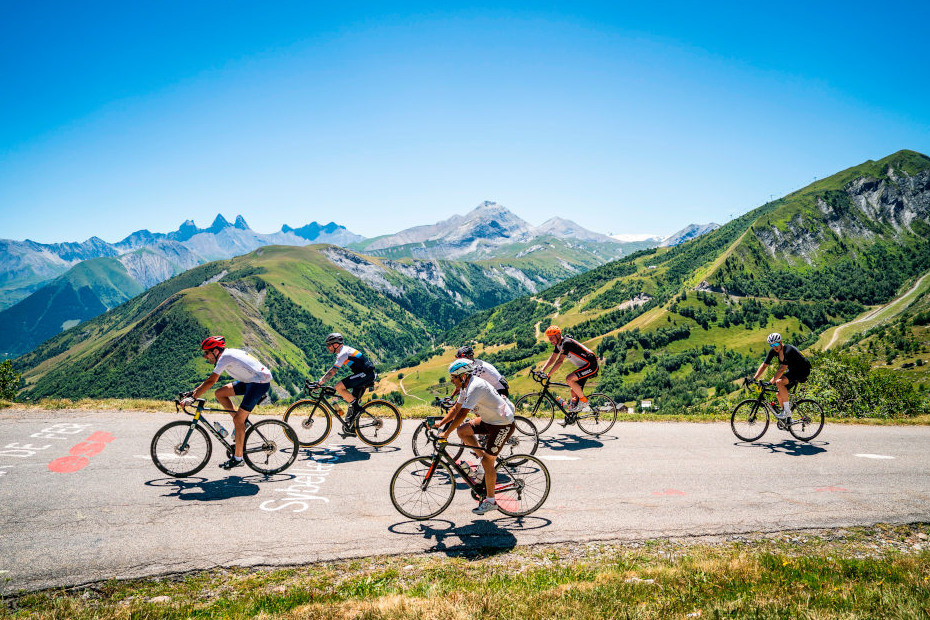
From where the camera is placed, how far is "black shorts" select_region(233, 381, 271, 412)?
10164mm

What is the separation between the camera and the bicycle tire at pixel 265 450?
34.1 ft

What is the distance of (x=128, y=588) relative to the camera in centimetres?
639

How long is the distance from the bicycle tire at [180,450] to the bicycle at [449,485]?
4991 millimetres

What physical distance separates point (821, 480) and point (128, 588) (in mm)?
14164

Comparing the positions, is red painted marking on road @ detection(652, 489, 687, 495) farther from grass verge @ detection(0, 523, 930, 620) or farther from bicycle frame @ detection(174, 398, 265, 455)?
bicycle frame @ detection(174, 398, 265, 455)

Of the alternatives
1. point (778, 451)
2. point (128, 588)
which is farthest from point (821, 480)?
point (128, 588)

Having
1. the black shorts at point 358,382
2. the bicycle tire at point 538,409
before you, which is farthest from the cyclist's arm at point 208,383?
the bicycle tire at point 538,409

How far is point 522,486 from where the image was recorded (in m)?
8.83

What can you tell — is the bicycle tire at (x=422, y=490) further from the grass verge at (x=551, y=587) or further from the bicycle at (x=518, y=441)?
the bicycle at (x=518, y=441)

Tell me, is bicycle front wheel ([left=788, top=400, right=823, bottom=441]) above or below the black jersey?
below

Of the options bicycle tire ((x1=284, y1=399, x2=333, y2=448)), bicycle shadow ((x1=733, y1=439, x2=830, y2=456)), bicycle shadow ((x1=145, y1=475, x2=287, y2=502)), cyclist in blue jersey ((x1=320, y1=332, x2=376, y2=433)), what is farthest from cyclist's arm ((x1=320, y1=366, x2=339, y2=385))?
bicycle shadow ((x1=733, y1=439, x2=830, y2=456))

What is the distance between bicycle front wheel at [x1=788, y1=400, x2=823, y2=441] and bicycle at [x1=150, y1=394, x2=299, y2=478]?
48.2 feet

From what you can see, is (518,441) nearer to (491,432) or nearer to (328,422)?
(491,432)

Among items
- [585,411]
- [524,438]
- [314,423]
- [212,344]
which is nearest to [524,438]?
[524,438]
